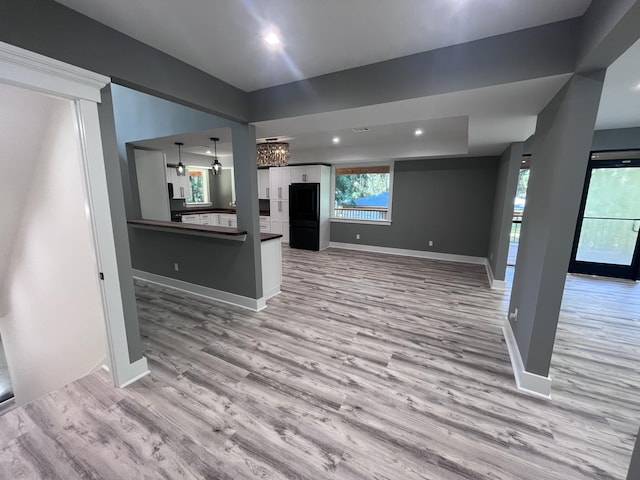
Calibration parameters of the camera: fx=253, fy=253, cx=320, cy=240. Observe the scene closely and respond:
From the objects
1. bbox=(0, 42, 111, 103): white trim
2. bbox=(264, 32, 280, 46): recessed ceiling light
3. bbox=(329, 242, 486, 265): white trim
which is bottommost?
bbox=(329, 242, 486, 265): white trim

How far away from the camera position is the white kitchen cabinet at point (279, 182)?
6730mm

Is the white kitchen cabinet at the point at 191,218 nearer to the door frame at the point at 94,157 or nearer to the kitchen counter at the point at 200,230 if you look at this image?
the kitchen counter at the point at 200,230

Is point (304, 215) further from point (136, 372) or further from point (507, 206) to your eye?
point (136, 372)

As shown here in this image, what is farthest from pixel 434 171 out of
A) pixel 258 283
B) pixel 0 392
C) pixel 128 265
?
pixel 0 392

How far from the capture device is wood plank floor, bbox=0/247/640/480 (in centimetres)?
144

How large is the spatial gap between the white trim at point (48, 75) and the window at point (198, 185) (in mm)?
5843

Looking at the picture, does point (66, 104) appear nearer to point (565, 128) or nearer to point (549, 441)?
point (565, 128)

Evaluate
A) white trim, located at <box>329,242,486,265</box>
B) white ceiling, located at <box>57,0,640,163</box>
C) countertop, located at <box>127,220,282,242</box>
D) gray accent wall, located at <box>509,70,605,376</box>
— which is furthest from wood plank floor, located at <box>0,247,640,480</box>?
white trim, located at <box>329,242,486,265</box>

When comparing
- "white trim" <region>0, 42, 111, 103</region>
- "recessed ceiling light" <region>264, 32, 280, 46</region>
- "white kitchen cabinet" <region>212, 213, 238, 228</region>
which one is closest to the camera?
"white trim" <region>0, 42, 111, 103</region>

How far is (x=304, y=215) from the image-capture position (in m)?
6.57

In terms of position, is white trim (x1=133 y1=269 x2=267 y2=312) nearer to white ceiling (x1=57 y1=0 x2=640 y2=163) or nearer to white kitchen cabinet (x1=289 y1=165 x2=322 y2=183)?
white ceiling (x1=57 y1=0 x2=640 y2=163)

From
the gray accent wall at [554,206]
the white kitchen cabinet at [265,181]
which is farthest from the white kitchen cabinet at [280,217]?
the gray accent wall at [554,206]

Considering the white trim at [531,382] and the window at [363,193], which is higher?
the window at [363,193]

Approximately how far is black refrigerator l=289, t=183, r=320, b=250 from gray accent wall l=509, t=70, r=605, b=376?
4618 mm
